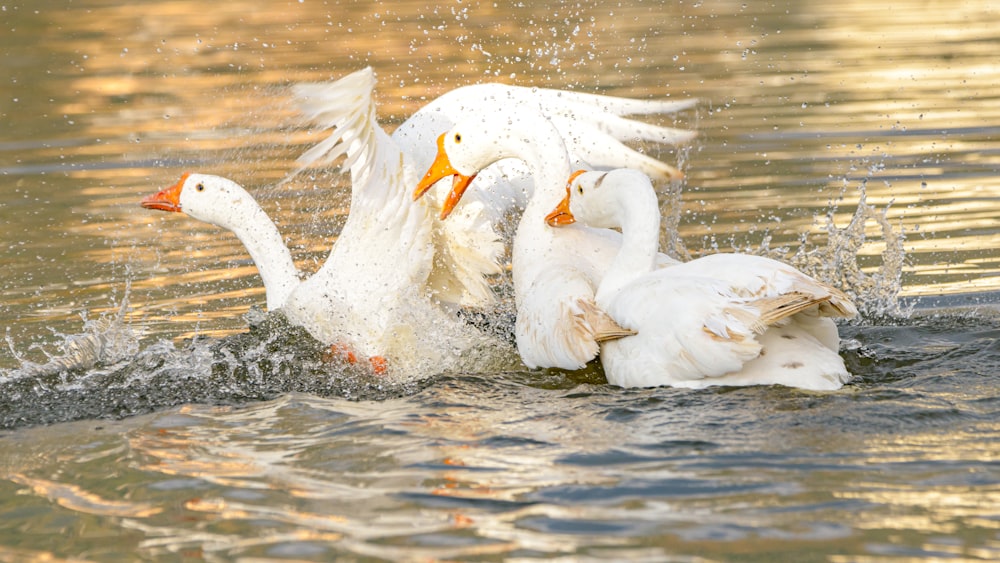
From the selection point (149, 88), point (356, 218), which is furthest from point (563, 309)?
point (149, 88)

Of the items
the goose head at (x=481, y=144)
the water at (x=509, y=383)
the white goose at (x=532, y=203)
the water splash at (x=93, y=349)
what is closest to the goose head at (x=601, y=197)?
the white goose at (x=532, y=203)

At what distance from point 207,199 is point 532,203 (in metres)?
2.11

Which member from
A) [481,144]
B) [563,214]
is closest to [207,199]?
[481,144]

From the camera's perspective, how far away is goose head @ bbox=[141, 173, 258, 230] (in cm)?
817

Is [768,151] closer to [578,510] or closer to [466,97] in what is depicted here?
[466,97]

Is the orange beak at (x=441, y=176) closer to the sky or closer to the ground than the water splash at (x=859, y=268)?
closer to the sky

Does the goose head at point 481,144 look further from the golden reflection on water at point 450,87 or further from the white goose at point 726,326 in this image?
the white goose at point 726,326

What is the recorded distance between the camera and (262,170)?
495 inches

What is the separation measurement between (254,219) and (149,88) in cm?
1024

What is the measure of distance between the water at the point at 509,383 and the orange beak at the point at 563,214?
1.10 m

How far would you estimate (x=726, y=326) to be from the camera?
605 centimetres

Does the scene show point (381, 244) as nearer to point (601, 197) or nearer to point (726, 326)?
point (601, 197)

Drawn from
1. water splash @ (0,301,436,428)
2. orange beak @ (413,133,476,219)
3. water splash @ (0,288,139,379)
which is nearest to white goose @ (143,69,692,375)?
orange beak @ (413,133,476,219)

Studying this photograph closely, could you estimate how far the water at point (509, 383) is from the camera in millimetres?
4824
